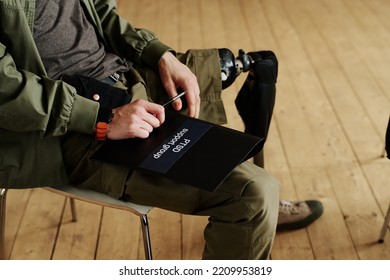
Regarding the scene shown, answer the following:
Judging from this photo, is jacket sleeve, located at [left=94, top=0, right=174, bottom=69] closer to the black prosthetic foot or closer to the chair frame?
the black prosthetic foot

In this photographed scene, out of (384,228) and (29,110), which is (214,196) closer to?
(29,110)

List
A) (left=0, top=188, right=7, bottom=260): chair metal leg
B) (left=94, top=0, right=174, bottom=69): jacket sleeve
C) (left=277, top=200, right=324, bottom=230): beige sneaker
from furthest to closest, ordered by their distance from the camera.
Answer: (left=277, top=200, right=324, bottom=230): beige sneaker < (left=94, top=0, right=174, bottom=69): jacket sleeve < (left=0, top=188, right=7, bottom=260): chair metal leg

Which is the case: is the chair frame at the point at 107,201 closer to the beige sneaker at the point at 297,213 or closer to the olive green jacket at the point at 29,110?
the olive green jacket at the point at 29,110

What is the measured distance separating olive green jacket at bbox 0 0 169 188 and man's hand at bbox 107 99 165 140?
5cm

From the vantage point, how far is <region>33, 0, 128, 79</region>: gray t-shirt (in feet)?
4.46

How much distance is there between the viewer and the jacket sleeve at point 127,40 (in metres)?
1.58

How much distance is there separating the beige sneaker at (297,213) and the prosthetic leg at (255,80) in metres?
0.35

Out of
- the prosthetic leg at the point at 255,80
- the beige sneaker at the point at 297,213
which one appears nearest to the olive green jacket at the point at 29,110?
the prosthetic leg at the point at 255,80

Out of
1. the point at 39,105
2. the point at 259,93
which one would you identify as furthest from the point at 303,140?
the point at 39,105

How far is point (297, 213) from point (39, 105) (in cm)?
98

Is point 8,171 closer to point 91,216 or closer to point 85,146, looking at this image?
point 85,146

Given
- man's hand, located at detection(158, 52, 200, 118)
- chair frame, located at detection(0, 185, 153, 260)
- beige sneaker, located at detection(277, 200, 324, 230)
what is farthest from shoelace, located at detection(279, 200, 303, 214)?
chair frame, located at detection(0, 185, 153, 260)

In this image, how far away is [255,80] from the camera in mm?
1615

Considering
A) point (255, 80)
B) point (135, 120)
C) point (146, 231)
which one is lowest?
point (146, 231)
